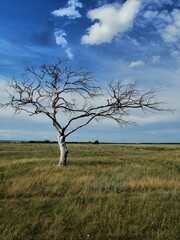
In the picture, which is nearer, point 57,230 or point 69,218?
point 57,230

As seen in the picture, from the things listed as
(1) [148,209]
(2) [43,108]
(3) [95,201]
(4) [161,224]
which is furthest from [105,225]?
(2) [43,108]

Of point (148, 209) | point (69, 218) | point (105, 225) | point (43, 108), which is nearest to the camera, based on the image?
point (105, 225)

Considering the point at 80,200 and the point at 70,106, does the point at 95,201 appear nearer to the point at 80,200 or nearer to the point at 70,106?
the point at 80,200

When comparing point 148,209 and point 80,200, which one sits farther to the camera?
point 80,200

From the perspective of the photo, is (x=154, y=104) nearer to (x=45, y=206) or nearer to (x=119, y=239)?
(x=45, y=206)

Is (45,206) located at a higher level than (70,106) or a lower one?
lower

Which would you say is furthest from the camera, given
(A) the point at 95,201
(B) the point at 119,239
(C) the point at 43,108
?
(C) the point at 43,108

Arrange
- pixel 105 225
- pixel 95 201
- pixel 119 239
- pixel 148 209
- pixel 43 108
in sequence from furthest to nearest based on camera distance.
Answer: pixel 43 108, pixel 95 201, pixel 148 209, pixel 105 225, pixel 119 239

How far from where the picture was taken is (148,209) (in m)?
9.46

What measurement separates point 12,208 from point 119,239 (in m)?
3.61

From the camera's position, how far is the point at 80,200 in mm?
10625

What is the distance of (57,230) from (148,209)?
9.83ft

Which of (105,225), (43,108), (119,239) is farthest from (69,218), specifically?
(43,108)

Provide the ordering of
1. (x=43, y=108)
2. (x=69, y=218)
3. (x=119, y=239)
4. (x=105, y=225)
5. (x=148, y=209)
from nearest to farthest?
(x=119, y=239), (x=105, y=225), (x=69, y=218), (x=148, y=209), (x=43, y=108)
